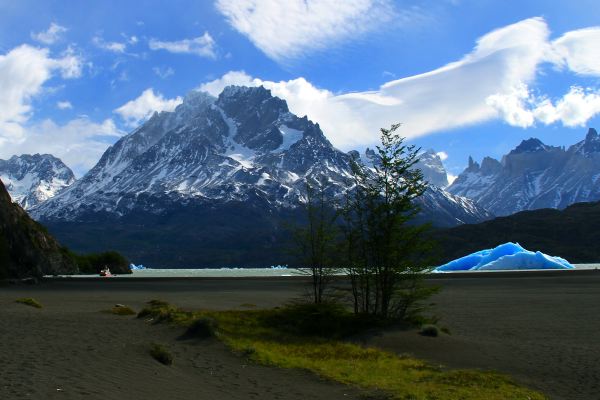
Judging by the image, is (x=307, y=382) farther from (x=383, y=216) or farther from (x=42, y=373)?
Result: (x=383, y=216)

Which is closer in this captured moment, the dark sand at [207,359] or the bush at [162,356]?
the dark sand at [207,359]

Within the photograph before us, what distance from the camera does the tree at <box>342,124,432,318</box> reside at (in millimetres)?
33219

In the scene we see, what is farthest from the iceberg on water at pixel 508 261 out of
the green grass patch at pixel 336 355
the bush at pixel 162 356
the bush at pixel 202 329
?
the bush at pixel 162 356

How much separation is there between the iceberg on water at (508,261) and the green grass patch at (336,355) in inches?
4388

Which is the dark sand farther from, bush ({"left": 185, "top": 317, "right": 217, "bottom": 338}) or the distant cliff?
the distant cliff

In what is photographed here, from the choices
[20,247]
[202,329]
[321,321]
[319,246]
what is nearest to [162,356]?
[202,329]

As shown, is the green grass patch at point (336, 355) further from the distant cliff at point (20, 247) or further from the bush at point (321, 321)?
the distant cliff at point (20, 247)

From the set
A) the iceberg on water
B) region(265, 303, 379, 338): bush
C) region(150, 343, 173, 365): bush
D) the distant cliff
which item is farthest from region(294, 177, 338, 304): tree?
the iceberg on water

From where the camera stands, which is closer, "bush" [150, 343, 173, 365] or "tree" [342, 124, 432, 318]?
"bush" [150, 343, 173, 365]

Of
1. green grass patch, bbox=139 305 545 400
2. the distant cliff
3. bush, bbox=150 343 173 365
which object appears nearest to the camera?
green grass patch, bbox=139 305 545 400

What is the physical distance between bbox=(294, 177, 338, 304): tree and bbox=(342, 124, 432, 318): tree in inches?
93.7

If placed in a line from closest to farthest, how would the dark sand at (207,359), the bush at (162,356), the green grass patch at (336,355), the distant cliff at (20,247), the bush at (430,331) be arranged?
the dark sand at (207,359), the green grass patch at (336,355), the bush at (162,356), the bush at (430,331), the distant cliff at (20,247)

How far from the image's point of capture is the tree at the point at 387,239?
33.2m

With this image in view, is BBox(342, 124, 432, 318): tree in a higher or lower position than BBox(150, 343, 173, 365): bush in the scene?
higher
